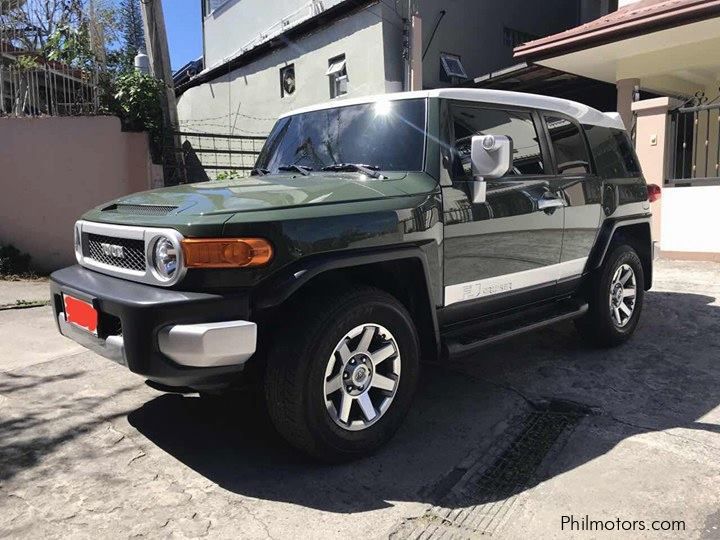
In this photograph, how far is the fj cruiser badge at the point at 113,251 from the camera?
9.81 feet

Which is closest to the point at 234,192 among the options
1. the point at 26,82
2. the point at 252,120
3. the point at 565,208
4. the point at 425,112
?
the point at 425,112

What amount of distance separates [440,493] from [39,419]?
2.33m

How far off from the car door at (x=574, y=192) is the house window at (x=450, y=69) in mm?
7634

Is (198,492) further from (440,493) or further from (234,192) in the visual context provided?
(234,192)

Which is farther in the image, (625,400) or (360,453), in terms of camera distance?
Answer: (625,400)

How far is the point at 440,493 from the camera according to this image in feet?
9.07

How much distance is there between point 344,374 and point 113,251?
1.33m

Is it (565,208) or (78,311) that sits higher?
(565,208)

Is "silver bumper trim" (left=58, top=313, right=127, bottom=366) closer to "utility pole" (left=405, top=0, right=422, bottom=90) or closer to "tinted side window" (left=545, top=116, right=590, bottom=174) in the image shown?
"tinted side window" (left=545, top=116, right=590, bottom=174)

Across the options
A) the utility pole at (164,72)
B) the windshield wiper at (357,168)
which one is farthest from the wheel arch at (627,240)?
the utility pole at (164,72)

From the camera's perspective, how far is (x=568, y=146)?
4410mm

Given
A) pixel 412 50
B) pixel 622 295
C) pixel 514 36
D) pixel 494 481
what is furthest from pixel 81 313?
pixel 514 36

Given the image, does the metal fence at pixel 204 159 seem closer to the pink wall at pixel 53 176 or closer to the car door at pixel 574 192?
the pink wall at pixel 53 176

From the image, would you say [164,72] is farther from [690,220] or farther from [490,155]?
[690,220]
